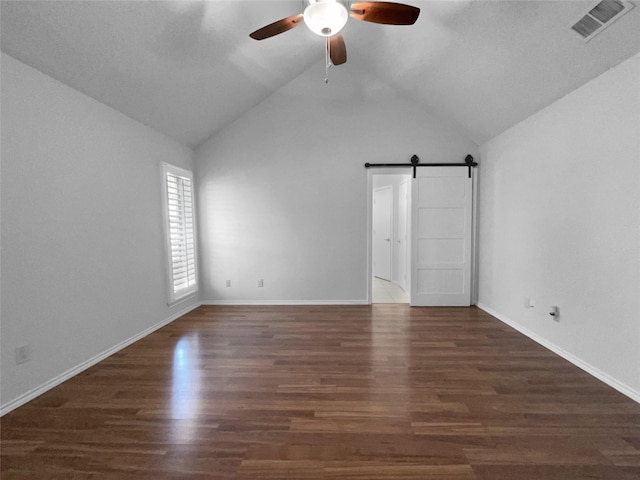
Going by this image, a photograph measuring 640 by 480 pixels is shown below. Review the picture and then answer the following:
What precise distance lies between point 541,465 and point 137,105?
14.0ft

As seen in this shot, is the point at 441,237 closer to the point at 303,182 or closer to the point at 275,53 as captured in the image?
the point at 303,182

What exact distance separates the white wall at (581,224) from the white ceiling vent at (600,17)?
0.35 meters

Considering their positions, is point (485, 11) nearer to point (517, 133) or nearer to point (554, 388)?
point (517, 133)

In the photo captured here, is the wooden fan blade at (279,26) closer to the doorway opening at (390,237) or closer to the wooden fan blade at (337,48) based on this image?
the wooden fan blade at (337,48)

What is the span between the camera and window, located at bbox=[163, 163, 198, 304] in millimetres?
3379

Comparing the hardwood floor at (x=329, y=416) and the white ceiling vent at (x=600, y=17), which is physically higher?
the white ceiling vent at (x=600, y=17)

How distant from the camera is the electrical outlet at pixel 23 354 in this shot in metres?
1.80

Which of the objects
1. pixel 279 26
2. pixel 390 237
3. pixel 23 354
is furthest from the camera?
pixel 390 237

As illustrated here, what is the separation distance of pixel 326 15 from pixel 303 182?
7.65ft

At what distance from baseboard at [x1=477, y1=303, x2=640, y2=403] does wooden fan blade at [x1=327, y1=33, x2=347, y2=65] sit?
3.44 metres

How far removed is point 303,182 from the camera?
3936 millimetres

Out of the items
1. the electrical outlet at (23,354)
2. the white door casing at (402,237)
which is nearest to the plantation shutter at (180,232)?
the electrical outlet at (23,354)

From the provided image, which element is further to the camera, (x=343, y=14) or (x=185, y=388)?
(x=185, y=388)

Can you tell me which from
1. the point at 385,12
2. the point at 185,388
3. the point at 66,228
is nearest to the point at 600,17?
the point at 385,12
